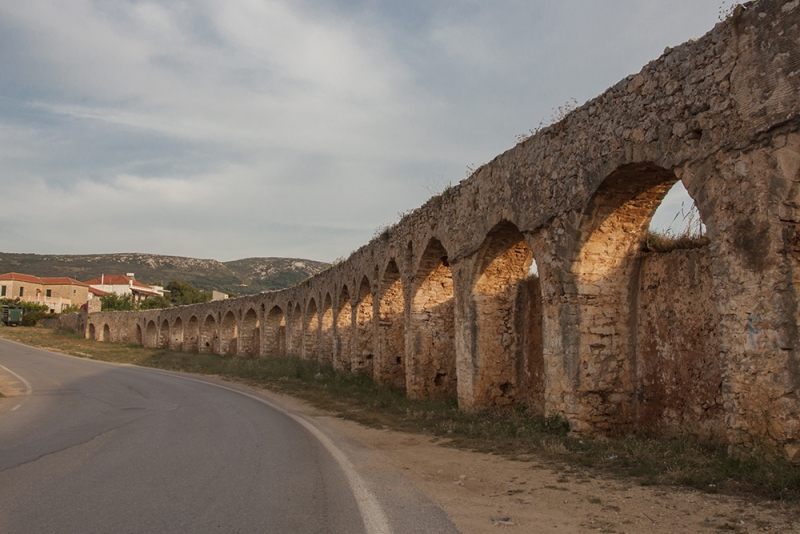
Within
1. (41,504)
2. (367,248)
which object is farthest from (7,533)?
(367,248)

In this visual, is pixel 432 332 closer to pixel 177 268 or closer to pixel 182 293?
pixel 182 293

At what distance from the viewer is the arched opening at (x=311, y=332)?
25883 millimetres

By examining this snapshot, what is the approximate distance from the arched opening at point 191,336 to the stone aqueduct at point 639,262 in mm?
31077

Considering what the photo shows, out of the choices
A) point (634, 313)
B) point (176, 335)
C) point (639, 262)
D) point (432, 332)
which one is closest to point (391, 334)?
point (432, 332)

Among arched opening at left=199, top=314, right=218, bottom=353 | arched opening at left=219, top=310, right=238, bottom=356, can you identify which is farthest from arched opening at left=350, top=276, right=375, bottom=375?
arched opening at left=199, top=314, right=218, bottom=353

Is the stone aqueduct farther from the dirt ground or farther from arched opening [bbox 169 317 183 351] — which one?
arched opening [bbox 169 317 183 351]

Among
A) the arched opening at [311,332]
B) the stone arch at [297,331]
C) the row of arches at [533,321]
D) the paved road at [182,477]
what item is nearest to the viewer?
the paved road at [182,477]

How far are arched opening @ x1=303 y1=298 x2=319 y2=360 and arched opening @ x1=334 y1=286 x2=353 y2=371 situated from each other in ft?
13.2

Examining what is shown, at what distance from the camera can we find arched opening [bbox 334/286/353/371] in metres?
21.5

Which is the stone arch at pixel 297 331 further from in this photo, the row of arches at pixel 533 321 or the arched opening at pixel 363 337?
the row of arches at pixel 533 321

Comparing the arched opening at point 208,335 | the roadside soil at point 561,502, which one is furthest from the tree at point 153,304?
the roadside soil at point 561,502

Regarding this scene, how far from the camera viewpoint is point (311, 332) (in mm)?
26453

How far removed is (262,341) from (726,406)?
28.8 meters

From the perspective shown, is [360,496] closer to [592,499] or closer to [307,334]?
[592,499]
